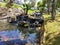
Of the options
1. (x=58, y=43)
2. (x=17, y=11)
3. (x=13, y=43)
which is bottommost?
(x=17, y=11)

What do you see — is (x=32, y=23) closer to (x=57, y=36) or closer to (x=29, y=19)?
(x=29, y=19)

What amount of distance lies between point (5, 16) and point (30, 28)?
55.3ft

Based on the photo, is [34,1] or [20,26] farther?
[34,1]

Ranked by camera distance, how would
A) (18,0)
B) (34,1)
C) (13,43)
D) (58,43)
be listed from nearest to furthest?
(58,43) → (13,43) → (34,1) → (18,0)

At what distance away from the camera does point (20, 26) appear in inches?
1253

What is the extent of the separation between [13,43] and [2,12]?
2748 cm

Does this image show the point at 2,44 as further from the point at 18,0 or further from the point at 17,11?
the point at 18,0

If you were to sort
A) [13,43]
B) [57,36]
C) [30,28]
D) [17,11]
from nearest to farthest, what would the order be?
1. [57,36]
2. [13,43]
3. [30,28]
4. [17,11]

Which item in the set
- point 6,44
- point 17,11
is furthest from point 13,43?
point 17,11

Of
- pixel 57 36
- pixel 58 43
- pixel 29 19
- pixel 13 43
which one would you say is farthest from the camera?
pixel 29 19

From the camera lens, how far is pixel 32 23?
3291 cm

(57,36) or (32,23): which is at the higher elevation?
(57,36)

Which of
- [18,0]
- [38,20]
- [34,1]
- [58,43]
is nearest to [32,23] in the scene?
[38,20]

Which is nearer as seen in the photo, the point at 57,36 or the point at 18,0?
the point at 57,36
